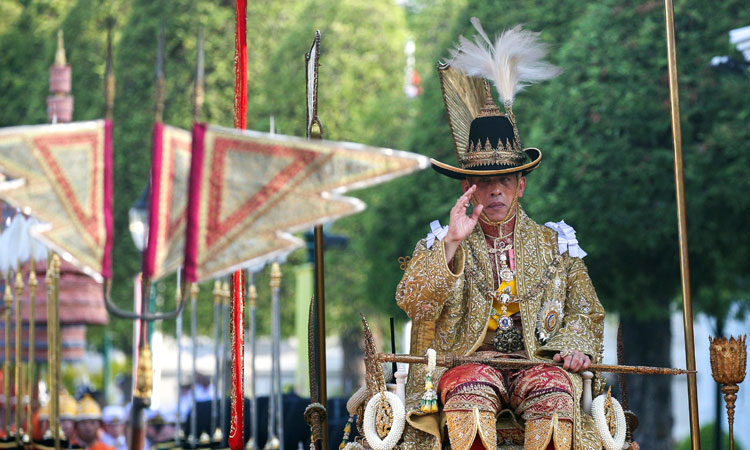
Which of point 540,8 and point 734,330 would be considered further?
point 734,330

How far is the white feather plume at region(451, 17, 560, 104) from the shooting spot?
19.5 feet

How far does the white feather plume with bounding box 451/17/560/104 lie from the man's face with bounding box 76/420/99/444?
5946mm

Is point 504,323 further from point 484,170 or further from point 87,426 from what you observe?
point 87,426

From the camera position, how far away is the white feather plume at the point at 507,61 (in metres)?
5.93

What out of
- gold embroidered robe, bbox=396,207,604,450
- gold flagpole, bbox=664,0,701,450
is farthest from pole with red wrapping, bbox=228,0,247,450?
gold flagpole, bbox=664,0,701,450

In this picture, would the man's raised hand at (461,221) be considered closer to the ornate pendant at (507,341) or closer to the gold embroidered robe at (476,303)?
the gold embroidered robe at (476,303)

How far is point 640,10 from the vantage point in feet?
36.3

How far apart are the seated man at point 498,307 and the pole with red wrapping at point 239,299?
0.79 meters

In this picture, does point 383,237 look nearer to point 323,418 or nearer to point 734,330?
point 734,330

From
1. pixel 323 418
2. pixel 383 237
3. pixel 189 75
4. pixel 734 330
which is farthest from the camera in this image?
pixel 189 75

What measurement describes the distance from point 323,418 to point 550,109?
6.77 metres

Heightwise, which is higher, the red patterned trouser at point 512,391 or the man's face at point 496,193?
the man's face at point 496,193

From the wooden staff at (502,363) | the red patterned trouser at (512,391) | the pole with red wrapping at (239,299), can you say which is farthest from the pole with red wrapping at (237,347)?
the red patterned trouser at (512,391)

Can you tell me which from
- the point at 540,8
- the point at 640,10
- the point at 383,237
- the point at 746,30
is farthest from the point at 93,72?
the point at 746,30
